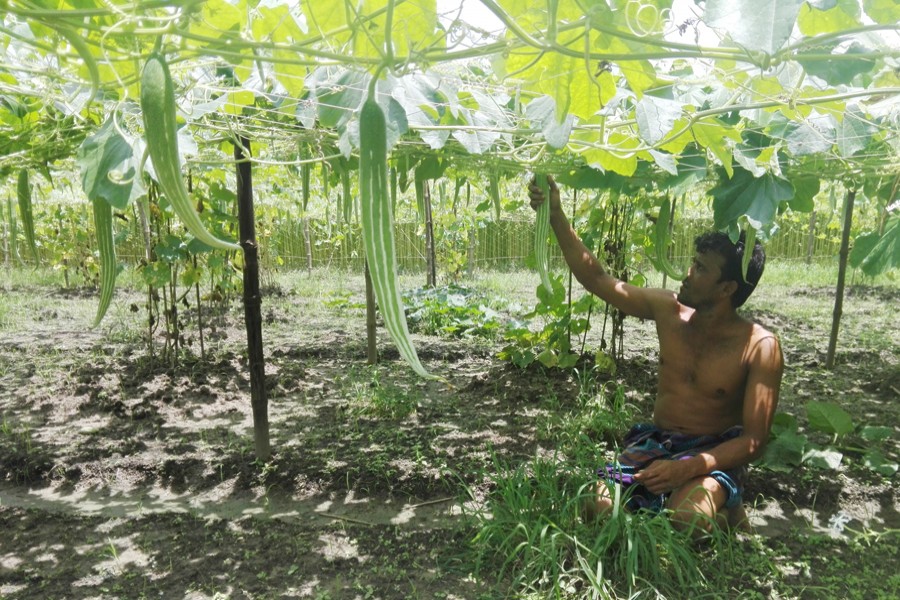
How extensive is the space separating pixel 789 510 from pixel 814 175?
1.56 metres

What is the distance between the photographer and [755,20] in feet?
2.72

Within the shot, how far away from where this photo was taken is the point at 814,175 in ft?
9.45

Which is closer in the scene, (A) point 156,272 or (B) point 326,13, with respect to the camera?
(B) point 326,13

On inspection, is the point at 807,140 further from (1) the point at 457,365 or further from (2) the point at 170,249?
(2) the point at 170,249

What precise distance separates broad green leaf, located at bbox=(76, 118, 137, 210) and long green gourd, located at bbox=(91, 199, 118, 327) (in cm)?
2

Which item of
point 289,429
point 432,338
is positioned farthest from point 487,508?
point 432,338

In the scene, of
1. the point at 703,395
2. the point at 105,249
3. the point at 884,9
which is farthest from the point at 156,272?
the point at 884,9

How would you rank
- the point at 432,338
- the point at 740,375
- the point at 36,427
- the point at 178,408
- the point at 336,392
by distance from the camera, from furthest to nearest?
the point at 432,338
the point at 336,392
the point at 178,408
the point at 36,427
the point at 740,375

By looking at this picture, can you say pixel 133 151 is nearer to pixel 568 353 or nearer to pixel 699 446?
pixel 699 446

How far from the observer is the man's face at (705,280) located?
2783mm

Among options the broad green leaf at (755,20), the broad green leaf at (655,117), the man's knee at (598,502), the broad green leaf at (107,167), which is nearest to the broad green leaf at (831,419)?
the man's knee at (598,502)

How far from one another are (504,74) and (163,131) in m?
0.79

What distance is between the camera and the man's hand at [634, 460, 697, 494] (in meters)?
2.64

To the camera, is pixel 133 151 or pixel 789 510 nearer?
pixel 133 151
